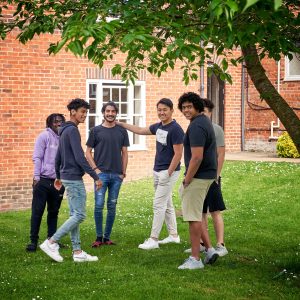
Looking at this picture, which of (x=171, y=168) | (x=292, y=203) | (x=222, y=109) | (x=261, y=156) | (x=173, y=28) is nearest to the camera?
(x=173, y=28)

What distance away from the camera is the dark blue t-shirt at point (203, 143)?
28.7ft

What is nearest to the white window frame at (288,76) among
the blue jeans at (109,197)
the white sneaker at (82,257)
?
the blue jeans at (109,197)

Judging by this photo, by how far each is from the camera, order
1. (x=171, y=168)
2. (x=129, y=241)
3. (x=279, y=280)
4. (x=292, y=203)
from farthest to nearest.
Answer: (x=292, y=203), (x=129, y=241), (x=171, y=168), (x=279, y=280)

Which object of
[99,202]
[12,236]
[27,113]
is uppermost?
[27,113]

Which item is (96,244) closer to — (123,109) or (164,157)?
(164,157)

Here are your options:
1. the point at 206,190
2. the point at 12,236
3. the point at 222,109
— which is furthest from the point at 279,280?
the point at 222,109

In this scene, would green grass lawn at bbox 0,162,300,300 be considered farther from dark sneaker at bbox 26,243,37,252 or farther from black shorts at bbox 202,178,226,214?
black shorts at bbox 202,178,226,214

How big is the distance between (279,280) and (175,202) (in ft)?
24.9

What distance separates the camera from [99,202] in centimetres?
1072

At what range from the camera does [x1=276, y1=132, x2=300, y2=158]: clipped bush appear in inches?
867

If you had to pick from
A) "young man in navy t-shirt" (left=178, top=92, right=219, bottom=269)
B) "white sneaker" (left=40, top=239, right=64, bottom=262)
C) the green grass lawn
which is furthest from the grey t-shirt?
"young man in navy t-shirt" (left=178, top=92, right=219, bottom=269)

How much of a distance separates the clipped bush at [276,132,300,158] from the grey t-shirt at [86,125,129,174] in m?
12.0

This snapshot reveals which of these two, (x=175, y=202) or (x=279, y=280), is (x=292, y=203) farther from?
(x=279, y=280)

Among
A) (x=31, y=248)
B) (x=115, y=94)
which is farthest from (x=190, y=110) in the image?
(x=115, y=94)
